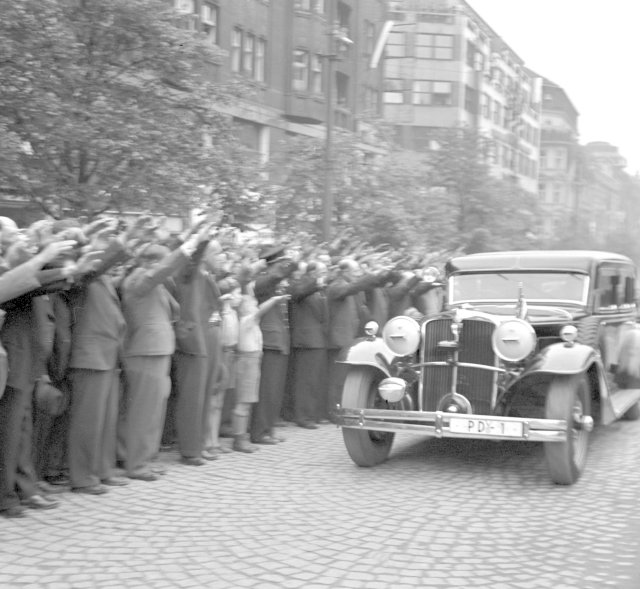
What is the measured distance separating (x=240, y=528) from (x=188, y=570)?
0.83 metres

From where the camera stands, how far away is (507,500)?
643 centimetres

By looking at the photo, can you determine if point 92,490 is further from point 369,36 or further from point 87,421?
point 369,36

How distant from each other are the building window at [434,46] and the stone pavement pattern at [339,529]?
181ft

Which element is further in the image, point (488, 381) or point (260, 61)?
point (260, 61)

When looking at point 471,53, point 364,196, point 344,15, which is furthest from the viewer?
point 471,53

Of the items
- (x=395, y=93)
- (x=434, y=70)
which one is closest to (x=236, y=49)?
(x=395, y=93)

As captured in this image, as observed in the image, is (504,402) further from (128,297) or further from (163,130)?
(163,130)

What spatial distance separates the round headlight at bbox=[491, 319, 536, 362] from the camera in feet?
23.1

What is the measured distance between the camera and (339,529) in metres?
5.62

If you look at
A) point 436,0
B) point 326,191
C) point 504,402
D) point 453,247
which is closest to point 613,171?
point 436,0

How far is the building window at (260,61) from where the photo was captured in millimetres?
28594

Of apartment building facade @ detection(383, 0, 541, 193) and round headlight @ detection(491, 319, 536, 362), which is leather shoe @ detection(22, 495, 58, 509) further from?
apartment building facade @ detection(383, 0, 541, 193)

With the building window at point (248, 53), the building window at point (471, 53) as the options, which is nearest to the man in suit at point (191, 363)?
the building window at point (248, 53)

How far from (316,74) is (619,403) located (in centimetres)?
Result: 2407
